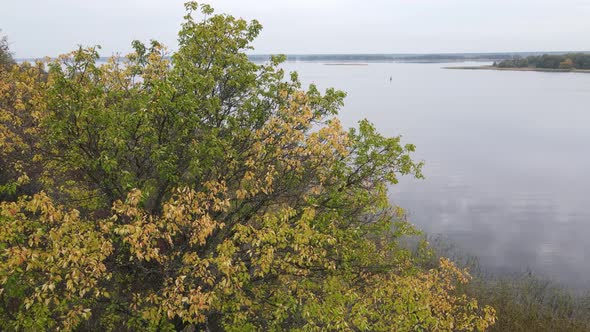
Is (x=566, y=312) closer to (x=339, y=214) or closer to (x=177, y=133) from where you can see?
(x=339, y=214)

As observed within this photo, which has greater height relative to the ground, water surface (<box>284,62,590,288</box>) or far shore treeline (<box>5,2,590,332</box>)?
far shore treeline (<box>5,2,590,332</box>)

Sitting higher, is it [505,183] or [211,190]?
[211,190]

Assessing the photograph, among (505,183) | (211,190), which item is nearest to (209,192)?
(211,190)

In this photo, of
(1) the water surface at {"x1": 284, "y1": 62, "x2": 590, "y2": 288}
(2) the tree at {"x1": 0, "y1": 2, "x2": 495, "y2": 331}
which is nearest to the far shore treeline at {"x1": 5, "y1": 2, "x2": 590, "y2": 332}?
(2) the tree at {"x1": 0, "y1": 2, "x2": 495, "y2": 331}

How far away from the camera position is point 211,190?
11.7 meters

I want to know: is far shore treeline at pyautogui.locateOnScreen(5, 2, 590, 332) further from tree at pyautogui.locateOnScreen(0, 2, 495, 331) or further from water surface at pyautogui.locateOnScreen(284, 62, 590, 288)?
water surface at pyautogui.locateOnScreen(284, 62, 590, 288)

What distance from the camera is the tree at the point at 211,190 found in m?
10.3

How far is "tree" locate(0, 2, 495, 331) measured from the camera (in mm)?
10328

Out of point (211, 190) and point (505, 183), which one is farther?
point (505, 183)

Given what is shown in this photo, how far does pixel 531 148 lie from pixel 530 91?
8519 centimetres

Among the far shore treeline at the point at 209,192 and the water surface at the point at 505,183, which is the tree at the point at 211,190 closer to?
the far shore treeline at the point at 209,192

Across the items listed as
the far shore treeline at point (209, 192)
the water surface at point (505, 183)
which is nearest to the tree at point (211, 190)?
the far shore treeline at point (209, 192)

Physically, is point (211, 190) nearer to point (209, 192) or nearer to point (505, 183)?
point (209, 192)

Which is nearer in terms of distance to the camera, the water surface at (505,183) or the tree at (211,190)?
A: the tree at (211,190)
